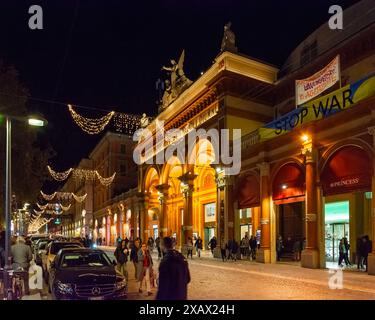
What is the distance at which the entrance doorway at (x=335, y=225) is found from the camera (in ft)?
81.0

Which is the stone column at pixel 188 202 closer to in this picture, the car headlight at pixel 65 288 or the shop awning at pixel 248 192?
the shop awning at pixel 248 192

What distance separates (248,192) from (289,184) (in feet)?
13.8

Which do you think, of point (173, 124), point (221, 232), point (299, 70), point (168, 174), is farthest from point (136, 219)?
point (299, 70)

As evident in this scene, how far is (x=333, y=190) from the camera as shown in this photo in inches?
822

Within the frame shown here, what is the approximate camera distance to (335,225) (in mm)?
25469

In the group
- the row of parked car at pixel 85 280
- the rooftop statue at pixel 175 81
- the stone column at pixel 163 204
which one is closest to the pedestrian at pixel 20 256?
the row of parked car at pixel 85 280

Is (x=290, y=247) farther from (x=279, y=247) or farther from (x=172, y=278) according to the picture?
(x=172, y=278)

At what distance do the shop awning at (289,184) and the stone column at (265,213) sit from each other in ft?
1.65

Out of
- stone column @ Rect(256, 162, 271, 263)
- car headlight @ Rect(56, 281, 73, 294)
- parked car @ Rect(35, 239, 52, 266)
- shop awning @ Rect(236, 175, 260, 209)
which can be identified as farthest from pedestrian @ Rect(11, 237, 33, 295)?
shop awning @ Rect(236, 175, 260, 209)

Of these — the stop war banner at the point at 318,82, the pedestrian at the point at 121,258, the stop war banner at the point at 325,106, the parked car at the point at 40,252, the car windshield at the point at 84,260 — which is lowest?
the parked car at the point at 40,252

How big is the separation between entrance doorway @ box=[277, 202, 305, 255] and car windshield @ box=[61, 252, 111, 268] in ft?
54.9

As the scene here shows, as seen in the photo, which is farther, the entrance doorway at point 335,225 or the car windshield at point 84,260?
the entrance doorway at point 335,225

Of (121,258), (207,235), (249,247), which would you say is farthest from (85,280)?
(207,235)
